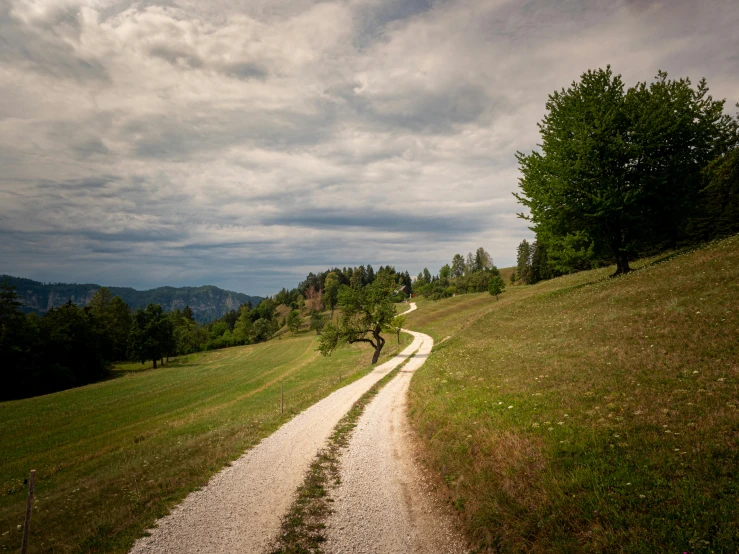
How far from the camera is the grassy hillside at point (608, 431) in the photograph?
6.69 m

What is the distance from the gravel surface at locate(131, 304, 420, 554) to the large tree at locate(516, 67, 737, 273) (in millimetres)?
30841

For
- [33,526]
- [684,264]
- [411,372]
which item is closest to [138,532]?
[33,526]

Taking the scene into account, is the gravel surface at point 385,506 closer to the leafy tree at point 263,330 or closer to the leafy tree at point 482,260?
the leafy tree at point 263,330

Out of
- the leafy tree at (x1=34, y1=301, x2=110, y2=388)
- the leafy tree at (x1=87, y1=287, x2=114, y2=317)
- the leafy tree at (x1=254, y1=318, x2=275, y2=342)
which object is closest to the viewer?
the leafy tree at (x1=34, y1=301, x2=110, y2=388)

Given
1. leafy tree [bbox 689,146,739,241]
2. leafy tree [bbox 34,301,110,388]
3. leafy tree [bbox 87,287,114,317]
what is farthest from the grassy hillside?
leafy tree [bbox 87,287,114,317]

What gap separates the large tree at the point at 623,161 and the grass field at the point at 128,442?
27872mm

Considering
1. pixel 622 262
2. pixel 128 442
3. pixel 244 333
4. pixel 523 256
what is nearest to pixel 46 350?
pixel 128 442

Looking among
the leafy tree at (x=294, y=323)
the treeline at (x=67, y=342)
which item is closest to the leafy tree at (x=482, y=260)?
the leafy tree at (x=294, y=323)

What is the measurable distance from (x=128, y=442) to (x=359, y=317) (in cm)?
2651

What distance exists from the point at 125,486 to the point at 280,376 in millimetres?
40539

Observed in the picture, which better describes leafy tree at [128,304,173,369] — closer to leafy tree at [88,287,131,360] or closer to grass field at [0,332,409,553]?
leafy tree at [88,287,131,360]

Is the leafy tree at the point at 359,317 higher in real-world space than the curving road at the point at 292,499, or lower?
higher

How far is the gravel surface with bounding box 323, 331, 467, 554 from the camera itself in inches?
327

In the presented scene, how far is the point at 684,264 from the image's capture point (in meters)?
26.9
